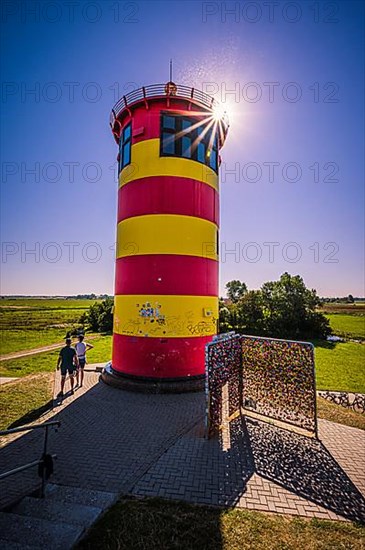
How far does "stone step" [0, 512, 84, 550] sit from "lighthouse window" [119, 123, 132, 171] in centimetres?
1326

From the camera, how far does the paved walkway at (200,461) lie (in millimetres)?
5594

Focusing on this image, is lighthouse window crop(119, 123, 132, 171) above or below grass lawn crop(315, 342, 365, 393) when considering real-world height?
above

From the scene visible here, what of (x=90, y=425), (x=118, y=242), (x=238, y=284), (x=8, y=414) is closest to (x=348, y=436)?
(x=90, y=425)

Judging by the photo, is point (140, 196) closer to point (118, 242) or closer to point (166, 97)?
point (118, 242)

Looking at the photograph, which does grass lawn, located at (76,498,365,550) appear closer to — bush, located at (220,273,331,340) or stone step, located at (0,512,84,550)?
stone step, located at (0,512,84,550)

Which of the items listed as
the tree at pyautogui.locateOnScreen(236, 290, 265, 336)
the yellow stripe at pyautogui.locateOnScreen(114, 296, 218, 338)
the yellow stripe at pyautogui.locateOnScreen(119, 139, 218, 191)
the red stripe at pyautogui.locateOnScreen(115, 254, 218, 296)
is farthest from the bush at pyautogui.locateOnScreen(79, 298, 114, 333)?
the yellow stripe at pyautogui.locateOnScreen(119, 139, 218, 191)

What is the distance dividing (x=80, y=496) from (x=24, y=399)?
6.85 metres

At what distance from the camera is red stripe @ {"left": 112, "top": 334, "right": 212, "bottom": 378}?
12.4m

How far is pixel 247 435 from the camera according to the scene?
8203 mm

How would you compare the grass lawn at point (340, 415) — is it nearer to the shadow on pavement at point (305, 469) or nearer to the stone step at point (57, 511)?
the shadow on pavement at point (305, 469)

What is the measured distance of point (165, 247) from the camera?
1273cm

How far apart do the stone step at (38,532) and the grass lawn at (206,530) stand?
22 cm

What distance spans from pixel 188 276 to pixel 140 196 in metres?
4.30

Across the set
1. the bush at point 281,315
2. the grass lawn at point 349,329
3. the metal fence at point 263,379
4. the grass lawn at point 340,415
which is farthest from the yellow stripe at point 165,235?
the grass lawn at point 349,329
